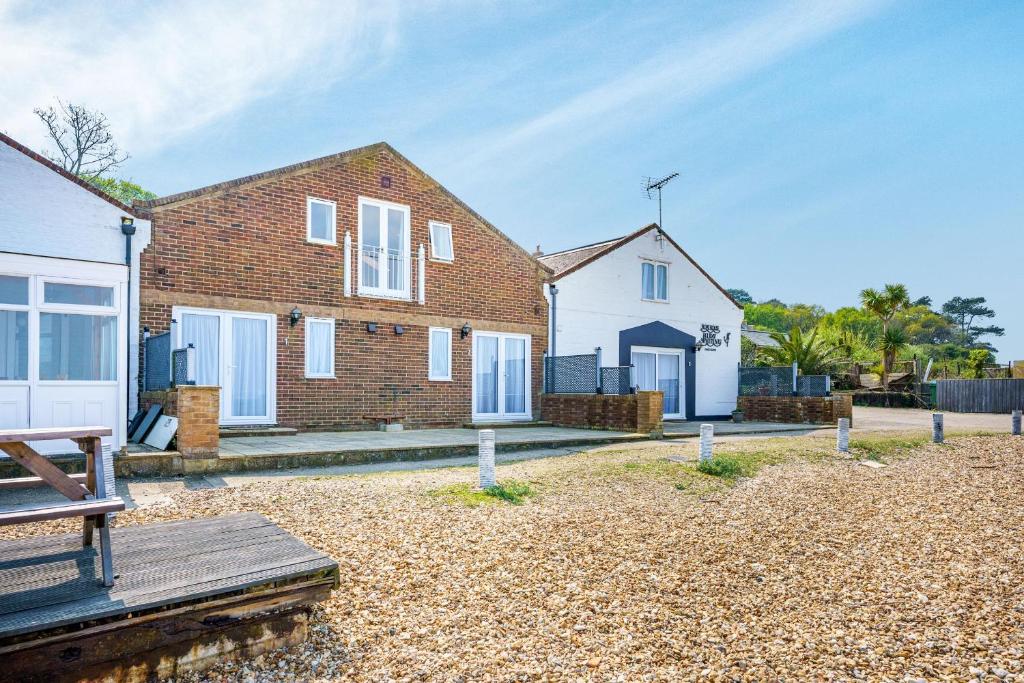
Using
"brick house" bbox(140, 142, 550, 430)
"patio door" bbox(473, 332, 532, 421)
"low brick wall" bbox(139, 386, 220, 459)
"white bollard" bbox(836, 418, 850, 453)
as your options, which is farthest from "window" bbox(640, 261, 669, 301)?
"low brick wall" bbox(139, 386, 220, 459)

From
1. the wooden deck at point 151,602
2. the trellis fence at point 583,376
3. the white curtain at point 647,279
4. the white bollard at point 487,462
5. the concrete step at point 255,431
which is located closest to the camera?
the wooden deck at point 151,602

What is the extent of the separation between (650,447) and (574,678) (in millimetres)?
8500

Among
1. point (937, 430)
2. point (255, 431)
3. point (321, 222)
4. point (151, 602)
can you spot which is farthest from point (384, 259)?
point (937, 430)

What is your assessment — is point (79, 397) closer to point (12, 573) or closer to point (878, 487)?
point (12, 573)

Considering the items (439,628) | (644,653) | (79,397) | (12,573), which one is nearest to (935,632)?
(644,653)

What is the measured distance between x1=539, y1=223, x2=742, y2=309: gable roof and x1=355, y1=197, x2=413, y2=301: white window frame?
13.4 ft

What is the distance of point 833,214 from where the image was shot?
92.7 ft

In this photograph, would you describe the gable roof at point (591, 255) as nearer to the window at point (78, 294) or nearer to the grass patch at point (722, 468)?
the grass patch at point (722, 468)

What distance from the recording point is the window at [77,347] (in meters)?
8.57

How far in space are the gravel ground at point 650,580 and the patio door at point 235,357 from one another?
5.14m

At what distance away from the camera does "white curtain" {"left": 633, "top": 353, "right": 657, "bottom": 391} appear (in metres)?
19.0

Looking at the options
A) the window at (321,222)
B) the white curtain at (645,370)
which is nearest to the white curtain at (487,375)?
the window at (321,222)

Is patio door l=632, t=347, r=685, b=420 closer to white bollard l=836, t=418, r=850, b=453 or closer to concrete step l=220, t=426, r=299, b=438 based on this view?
white bollard l=836, t=418, r=850, b=453

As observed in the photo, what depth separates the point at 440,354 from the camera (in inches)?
587
